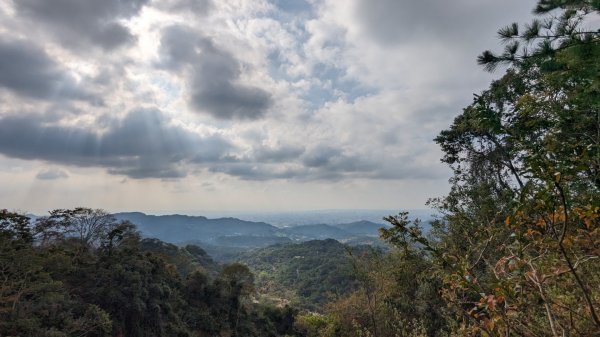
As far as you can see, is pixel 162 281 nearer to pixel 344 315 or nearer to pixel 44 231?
pixel 44 231

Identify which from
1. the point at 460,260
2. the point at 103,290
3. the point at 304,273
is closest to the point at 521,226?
the point at 460,260

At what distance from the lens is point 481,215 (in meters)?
13.8

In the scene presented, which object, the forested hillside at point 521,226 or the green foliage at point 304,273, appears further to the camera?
the green foliage at point 304,273

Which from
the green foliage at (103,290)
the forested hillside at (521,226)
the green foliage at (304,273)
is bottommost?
the green foliage at (304,273)

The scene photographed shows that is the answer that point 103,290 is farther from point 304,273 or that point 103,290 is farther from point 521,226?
point 304,273

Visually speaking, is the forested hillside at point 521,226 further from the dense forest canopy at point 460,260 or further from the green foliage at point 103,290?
the green foliage at point 103,290

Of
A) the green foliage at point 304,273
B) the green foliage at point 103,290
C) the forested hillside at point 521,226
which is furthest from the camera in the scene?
the green foliage at point 304,273

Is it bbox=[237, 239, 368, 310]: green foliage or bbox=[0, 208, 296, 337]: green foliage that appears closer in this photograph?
bbox=[0, 208, 296, 337]: green foliage

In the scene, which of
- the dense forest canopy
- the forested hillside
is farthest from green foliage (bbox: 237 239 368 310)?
the forested hillside

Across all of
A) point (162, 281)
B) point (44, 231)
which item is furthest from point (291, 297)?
point (44, 231)

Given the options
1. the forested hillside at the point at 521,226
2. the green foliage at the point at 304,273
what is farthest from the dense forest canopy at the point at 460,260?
the green foliage at the point at 304,273

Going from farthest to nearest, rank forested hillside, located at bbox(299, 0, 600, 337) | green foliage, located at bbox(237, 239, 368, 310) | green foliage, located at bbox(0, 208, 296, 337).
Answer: green foliage, located at bbox(237, 239, 368, 310) < green foliage, located at bbox(0, 208, 296, 337) < forested hillside, located at bbox(299, 0, 600, 337)

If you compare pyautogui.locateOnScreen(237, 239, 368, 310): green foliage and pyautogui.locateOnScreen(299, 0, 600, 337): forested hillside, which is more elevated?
pyautogui.locateOnScreen(299, 0, 600, 337): forested hillside

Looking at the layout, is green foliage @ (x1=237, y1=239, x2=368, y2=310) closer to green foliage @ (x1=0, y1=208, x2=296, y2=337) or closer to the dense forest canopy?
green foliage @ (x1=0, y1=208, x2=296, y2=337)
